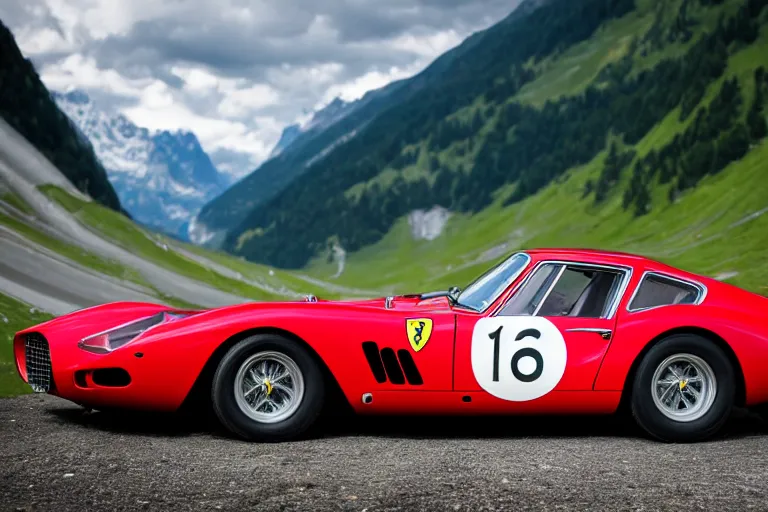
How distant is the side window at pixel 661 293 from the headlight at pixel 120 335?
5607 mm

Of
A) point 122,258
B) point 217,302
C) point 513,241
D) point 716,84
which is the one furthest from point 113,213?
point 716,84

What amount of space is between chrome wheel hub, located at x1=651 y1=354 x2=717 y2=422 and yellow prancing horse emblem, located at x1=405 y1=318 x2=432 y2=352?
8.44 feet

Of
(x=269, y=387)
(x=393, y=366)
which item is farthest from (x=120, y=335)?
(x=393, y=366)

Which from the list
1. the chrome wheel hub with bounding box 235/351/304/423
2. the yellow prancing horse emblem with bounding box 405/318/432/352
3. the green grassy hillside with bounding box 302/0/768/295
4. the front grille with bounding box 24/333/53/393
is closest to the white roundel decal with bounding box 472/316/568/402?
the yellow prancing horse emblem with bounding box 405/318/432/352

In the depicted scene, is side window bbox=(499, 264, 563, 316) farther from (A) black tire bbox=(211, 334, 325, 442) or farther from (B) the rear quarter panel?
(A) black tire bbox=(211, 334, 325, 442)

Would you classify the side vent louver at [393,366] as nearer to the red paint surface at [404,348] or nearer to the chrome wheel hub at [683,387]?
the red paint surface at [404,348]

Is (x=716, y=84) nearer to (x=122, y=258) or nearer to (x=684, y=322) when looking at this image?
(x=122, y=258)

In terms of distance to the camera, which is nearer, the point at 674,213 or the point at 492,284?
the point at 492,284

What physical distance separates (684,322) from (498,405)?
2313 mm

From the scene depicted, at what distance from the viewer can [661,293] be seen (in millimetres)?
9484

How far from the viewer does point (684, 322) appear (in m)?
9.08

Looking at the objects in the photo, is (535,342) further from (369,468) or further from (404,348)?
(369,468)

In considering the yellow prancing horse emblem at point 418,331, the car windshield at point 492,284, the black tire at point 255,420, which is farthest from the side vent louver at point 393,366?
the car windshield at point 492,284

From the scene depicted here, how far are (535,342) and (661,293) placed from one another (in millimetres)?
1742
